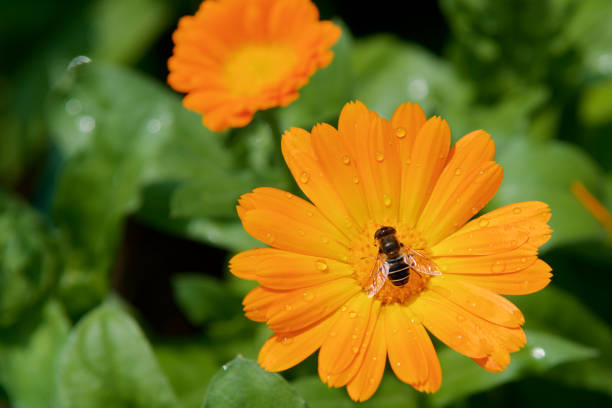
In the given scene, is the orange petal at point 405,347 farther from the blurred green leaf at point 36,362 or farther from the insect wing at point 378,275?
the blurred green leaf at point 36,362

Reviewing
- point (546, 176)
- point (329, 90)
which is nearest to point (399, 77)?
point (329, 90)

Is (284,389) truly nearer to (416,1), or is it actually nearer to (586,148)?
(586,148)

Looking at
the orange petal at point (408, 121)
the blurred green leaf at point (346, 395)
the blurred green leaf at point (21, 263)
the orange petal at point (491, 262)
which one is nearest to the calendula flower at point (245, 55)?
the orange petal at point (408, 121)

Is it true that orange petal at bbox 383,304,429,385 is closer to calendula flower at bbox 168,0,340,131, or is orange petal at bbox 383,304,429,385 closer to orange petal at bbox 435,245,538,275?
orange petal at bbox 435,245,538,275

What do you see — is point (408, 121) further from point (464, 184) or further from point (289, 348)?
point (289, 348)

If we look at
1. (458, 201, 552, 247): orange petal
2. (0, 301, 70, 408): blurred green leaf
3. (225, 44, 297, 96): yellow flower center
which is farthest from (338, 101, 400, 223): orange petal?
(0, 301, 70, 408): blurred green leaf

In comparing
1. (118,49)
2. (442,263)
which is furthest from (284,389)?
(118,49)
